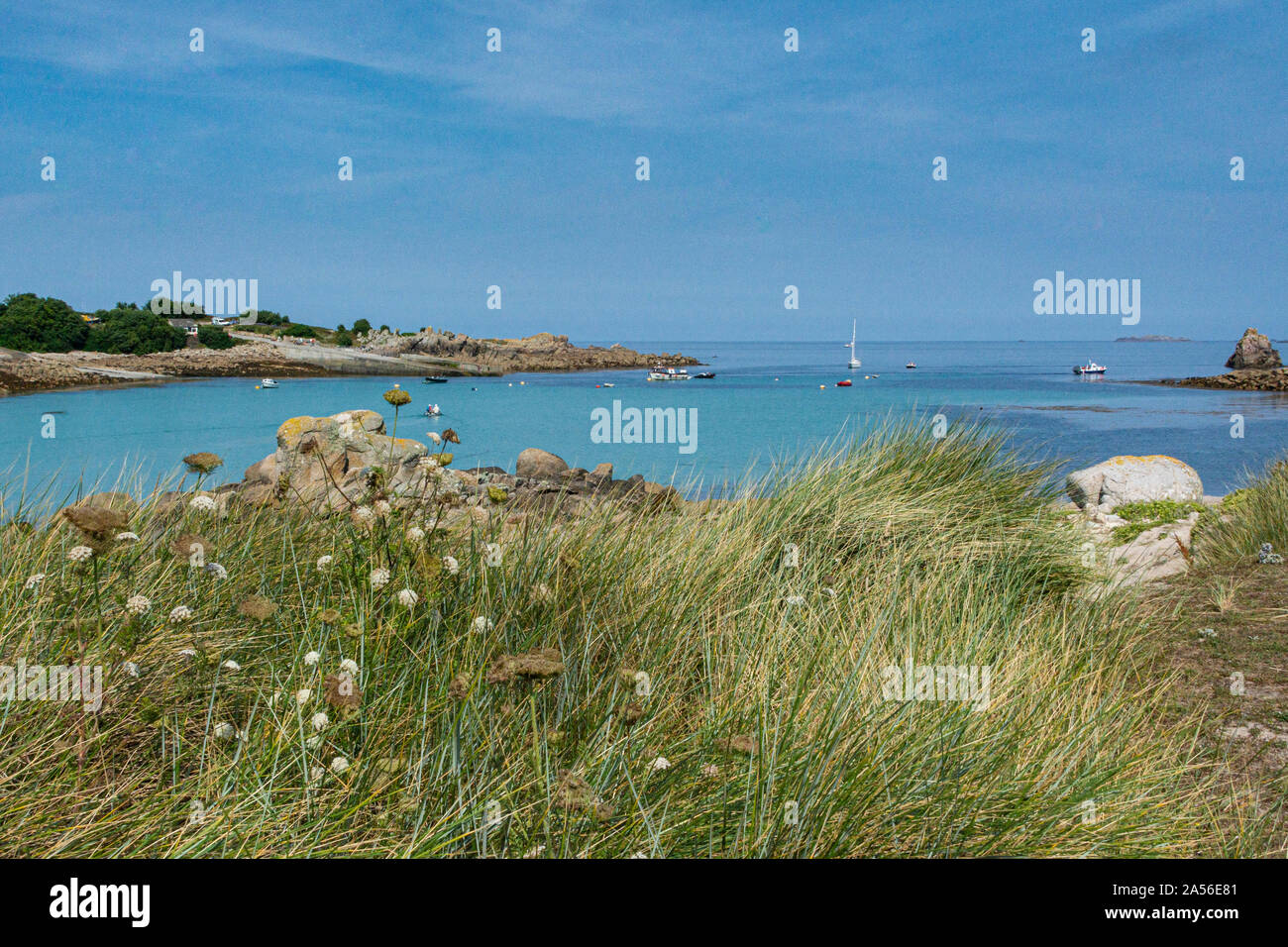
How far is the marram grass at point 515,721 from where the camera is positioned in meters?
1.92

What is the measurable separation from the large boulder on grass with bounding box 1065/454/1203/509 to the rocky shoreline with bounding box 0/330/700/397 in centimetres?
3926

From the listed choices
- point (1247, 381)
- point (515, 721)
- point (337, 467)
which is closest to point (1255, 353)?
point (1247, 381)

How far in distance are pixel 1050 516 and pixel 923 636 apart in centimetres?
345

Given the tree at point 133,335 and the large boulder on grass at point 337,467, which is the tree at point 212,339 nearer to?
the tree at point 133,335

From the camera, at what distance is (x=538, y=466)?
481 inches

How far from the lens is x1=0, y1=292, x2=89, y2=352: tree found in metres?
42.9

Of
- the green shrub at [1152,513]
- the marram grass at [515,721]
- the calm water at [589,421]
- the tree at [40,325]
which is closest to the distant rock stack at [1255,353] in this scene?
the calm water at [589,421]

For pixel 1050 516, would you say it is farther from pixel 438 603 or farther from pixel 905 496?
pixel 438 603

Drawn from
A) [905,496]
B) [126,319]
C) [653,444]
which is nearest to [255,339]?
[126,319]

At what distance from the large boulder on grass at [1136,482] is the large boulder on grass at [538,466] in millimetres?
7988

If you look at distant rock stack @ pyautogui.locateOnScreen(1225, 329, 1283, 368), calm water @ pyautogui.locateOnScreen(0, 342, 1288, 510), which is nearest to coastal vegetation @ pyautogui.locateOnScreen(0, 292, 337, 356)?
calm water @ pyautogui.locateOnScreen(0, 342, 1288, 510)

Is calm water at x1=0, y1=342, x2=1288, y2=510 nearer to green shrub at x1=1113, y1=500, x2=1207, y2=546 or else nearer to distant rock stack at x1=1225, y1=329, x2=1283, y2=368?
green shrub at x1=1113, y1=500, x2=1207, y2=546

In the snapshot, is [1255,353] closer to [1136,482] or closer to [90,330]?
[1136,482]

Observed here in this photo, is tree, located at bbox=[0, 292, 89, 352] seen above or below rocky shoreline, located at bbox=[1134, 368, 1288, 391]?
above
